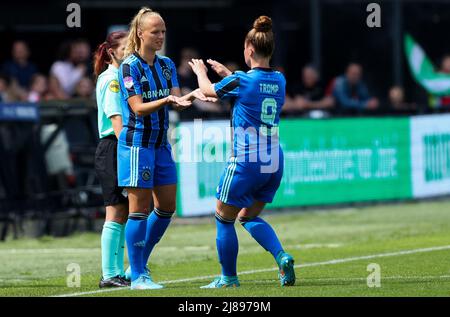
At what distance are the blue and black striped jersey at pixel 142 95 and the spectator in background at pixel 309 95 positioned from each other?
10665mm

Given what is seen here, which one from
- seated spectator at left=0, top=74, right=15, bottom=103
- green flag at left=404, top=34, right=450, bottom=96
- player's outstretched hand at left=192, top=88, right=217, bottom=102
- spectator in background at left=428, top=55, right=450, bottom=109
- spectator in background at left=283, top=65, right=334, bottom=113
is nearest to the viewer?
player's outstretched hand at left=192, top=88, right=217, bottom=102

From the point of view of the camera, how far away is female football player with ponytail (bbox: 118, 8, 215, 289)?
31.6 ft

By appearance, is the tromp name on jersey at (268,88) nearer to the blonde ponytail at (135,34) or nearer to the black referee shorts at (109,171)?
the blonde ponytail at (135,34)

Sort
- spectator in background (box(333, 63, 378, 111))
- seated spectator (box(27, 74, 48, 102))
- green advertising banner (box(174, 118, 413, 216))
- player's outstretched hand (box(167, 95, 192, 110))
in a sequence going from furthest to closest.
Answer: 1. spectator in background (box(333, 63, 378, 111))
2. seated spectator (box(27, 74, 48, 102))
3. green advertising banner (box(174, 118, 413, 216))
4. player's outstretched hand (box(167, 95, 192, 110))

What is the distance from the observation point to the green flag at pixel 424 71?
24.1 meters

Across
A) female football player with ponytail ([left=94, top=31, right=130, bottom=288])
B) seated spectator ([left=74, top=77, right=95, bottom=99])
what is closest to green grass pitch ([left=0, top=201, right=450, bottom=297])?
female football player with ponytail ([left=94, top=31, right=130, bottom=288])

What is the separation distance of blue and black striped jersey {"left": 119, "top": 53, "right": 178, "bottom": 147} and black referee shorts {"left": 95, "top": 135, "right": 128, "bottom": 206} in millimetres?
633

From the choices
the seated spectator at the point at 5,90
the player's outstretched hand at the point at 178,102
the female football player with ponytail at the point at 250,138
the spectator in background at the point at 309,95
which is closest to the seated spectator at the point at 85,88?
the seated spectator at the point at 5,90

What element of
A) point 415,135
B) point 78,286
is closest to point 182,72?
point 415,135

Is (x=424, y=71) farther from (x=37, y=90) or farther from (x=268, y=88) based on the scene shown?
(x=268, y=88)

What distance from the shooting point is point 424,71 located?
2456cm

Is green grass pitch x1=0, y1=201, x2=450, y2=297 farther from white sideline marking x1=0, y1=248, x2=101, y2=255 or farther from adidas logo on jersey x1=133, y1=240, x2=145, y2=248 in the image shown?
adidas logo on jersey x1=133, y1=240, x2=145, y2=248
